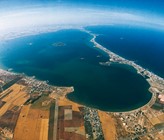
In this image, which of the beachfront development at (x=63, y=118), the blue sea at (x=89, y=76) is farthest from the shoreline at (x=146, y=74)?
the blue sea at (x=89, y=76)

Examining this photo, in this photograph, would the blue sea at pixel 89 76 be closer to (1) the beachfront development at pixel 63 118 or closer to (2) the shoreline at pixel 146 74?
(2) the shoreline at pixel 146 74

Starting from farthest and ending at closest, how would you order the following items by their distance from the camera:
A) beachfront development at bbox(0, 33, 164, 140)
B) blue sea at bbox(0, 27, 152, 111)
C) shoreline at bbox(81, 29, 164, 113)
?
1. shoreline at bbox(81, 29, 164, 113)
2. blue sea at bbox(0, 27, 152, 111)
3. beachfront development at bbox(0, 33, 164, 140)

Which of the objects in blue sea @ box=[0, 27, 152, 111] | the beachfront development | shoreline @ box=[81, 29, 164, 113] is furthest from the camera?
shoreline @ box=[81, 29, 164, 113]

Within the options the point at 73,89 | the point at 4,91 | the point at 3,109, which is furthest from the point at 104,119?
the point at 4,91

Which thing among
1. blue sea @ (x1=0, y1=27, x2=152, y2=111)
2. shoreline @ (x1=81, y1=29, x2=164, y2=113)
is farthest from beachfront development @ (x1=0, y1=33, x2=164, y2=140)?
blue sea @ (x1=0, y1=27, x2=152, y2=111)

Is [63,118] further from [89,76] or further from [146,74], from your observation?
[146,74]

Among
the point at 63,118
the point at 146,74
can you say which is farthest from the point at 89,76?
the point at 63,118

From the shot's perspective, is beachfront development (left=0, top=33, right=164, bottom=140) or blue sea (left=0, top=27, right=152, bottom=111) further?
blue sea (left=0, top=27, right=152, bottom=111)

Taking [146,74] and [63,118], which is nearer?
[63,118]

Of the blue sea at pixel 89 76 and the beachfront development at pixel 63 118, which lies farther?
the blue sea at pixel 89 76

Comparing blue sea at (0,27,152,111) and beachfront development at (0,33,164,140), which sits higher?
beachfront development at (0,33,164,140)

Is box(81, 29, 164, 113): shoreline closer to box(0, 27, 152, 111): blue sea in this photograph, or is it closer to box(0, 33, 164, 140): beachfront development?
box(0, 33, 164, 140): beachfront development
